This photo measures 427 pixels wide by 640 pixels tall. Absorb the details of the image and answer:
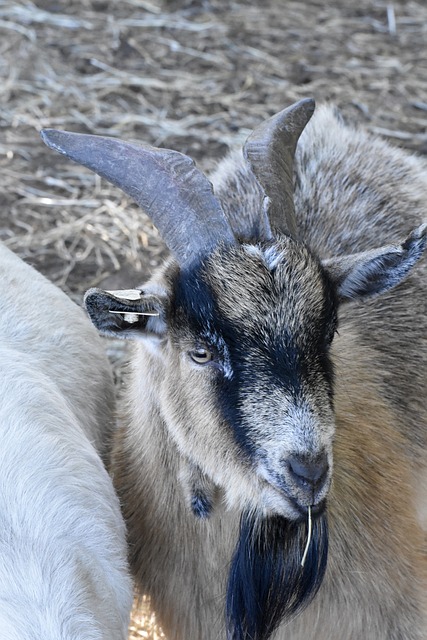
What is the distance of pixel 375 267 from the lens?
325cm

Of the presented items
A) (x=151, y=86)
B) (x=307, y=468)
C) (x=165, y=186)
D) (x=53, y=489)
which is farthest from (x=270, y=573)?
(x=151, y=86)

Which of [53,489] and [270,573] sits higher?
[53,489]

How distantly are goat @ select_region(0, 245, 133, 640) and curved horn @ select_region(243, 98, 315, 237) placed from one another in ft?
3.48

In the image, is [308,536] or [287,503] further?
[308,536]

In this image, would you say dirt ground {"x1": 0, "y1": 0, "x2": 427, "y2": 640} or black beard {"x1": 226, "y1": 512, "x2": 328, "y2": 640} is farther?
dirt ground {"x1": 0, "y1": 0, "x2": 427, "y2": 640}

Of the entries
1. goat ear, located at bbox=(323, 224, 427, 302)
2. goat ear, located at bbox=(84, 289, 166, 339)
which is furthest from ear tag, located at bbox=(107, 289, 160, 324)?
goat ear, located at bbox=(323, 224, 427, 302)

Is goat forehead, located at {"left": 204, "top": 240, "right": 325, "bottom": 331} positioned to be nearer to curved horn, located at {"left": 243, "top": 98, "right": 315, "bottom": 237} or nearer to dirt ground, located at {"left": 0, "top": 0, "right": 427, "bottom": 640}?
curved horn, located at {"left": 243, "top": 98, "right": 315, "bottom": 237}

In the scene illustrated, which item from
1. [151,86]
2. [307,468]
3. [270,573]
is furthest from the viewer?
[151,86]

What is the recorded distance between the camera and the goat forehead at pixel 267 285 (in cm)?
298

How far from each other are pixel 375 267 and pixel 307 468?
0.77 meters

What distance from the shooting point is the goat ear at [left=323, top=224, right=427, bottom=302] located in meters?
3.20

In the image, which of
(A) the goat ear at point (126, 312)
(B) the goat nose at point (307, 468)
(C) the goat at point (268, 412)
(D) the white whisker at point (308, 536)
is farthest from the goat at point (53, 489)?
(B) the goat nose at point (307, 468)

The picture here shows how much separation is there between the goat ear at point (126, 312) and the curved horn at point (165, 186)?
0.17 m

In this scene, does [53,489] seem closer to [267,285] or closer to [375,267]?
[267,285]
